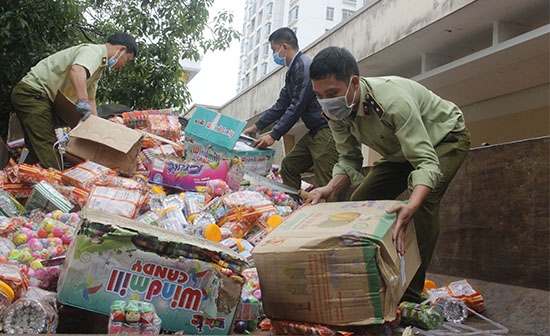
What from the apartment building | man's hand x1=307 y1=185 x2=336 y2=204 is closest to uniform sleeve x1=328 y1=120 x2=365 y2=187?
man's hand x1=307 y1=185 x2=336 y2=204

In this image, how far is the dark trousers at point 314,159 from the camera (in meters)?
4.21

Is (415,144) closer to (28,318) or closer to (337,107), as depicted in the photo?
(337,107)

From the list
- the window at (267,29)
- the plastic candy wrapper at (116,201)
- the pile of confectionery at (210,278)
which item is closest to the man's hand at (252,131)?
the plastic candy wrapper at (116,201)

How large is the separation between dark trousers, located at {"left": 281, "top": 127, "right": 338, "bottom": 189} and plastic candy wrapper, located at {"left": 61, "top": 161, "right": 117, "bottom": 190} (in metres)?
1.48

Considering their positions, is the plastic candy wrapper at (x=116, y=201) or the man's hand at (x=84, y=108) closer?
the plastic candy wrapper at (x=116, y=201)

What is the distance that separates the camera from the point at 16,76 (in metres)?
6.20

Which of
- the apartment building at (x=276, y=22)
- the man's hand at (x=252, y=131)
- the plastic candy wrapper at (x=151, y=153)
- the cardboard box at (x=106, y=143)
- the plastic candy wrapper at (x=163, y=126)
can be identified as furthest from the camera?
the apartment building at (x=276, y=22)

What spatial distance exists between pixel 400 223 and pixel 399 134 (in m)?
0.45

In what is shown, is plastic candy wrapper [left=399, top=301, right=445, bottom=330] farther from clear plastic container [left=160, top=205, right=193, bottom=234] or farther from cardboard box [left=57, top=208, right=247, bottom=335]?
clear plastic container [left=160, top=205, right=193, bottom=234]

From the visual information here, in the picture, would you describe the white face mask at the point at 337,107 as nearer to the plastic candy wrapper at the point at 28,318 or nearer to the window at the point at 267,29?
the plastic candy wrapper at the point at 28,318

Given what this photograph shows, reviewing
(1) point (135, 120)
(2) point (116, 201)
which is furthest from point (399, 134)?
(1) point (135, 120)

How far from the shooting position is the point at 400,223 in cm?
213

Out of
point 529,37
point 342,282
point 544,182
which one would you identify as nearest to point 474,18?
point 529,37

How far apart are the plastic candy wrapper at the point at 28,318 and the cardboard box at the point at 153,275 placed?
8 centimetres
